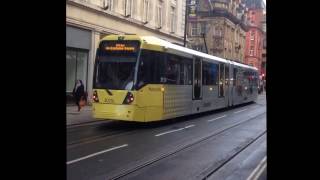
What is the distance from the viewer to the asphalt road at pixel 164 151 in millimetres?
9000

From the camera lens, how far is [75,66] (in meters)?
28.3

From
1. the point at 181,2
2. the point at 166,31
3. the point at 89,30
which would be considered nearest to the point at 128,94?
the point at 89,30

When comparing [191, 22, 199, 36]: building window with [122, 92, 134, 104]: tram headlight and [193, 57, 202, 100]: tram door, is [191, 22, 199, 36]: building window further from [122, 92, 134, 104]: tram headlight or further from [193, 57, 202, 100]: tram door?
[122, 92, 134, 104]: tram headlight

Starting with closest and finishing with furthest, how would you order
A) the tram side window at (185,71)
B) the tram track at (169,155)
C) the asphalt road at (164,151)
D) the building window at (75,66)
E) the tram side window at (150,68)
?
the tram track at (169,155)
the asphalt road at (164,151)
the tram side window at (150,68)
the tram side window at (185,71)
the building window at (75,66)

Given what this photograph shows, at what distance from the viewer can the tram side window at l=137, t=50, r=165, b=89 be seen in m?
16.8

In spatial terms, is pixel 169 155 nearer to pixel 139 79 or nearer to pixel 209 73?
pixel 139 79

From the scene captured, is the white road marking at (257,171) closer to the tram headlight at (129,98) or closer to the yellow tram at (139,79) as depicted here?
the tram headlight at (129,98)

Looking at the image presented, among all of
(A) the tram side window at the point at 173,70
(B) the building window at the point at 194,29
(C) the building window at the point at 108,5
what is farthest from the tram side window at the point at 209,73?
(B) the building window at the point at 194,29

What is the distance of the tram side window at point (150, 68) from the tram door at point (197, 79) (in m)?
4.17

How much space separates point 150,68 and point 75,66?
1194 cm

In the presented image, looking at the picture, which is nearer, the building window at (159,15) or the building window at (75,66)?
the building window at (75,66)

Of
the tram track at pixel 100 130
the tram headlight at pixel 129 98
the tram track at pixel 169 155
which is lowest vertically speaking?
the tram track at pixel 169 155
